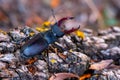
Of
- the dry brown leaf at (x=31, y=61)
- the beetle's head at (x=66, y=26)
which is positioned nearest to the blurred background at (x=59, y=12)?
the beetle's head at (x=66, y=26)

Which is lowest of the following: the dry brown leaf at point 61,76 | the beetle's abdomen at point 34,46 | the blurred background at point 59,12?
the dry brown leaf at point 61,76

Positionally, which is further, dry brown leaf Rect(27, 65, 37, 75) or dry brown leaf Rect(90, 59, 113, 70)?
dry brown leaf Rect(90, 59, 113, 70)

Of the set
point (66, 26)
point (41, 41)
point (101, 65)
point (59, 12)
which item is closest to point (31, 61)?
point (41, 41)

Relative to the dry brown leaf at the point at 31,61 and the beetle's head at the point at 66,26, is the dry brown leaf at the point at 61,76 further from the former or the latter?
the beetle's head at the point at 66,26

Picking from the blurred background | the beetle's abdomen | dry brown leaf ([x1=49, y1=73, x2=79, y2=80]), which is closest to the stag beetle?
the beetle's abdomen

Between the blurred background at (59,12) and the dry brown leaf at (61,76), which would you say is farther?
the blurred background at (59,12)

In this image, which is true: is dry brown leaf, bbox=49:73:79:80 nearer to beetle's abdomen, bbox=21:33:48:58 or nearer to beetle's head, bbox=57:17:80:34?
beetle's abdomen, bbox=21:33:48:58

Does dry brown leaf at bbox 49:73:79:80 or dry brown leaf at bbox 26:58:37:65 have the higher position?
dry brown leaf at bbox 26:58:37:65

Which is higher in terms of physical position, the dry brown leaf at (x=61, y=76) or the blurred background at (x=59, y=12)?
the blurred background at (x=59, y=12)

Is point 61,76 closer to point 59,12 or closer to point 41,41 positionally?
point 41,41
